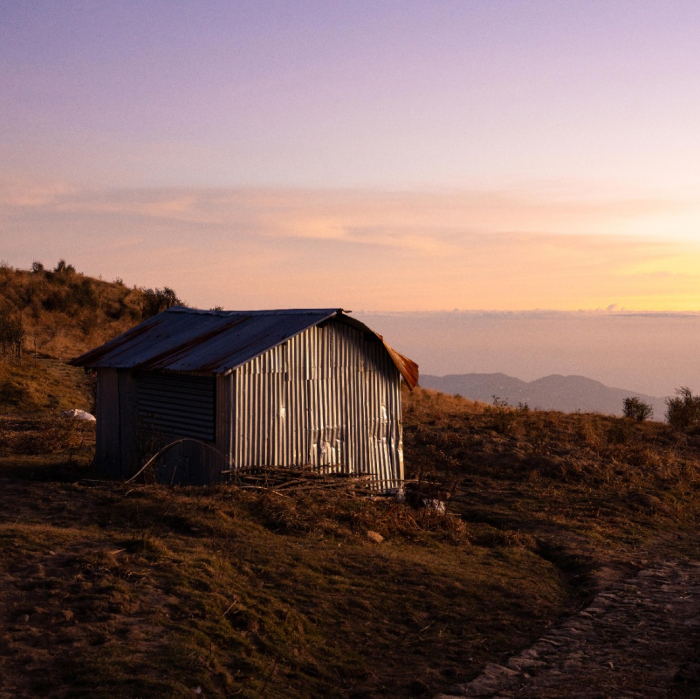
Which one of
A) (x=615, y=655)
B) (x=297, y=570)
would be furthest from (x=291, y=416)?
(x=615, y=655)

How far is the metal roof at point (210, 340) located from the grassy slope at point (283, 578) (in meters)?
2.34

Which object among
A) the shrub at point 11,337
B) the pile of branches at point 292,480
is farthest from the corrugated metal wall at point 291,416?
the shrub at point 11,337

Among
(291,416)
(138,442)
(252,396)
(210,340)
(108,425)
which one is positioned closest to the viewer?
(252,396)

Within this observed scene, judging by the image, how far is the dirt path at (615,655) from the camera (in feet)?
22.8

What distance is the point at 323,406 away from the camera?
1450 centimetres

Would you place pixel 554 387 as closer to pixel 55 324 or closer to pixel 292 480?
pixel 55 324

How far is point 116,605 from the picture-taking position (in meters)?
7.28

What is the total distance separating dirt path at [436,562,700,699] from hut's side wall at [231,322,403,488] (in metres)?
5.80

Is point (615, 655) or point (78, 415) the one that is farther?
point (78, 415)

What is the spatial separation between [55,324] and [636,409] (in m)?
29.0

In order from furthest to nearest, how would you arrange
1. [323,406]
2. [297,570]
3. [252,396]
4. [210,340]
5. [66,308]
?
1. [66,308]
2. [210,340]
3. [323,406]
4. [252,396]
5. [297,570]

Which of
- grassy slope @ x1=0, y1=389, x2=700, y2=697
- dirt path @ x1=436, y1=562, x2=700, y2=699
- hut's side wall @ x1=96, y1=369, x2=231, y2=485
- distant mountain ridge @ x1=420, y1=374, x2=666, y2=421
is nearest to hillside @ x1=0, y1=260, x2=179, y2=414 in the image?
grassy slope @ x1=0, y1=389, x2=700, y2=697

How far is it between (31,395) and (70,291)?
801 inches

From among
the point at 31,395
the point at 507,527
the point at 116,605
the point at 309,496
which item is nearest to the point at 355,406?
the point at 309,496
